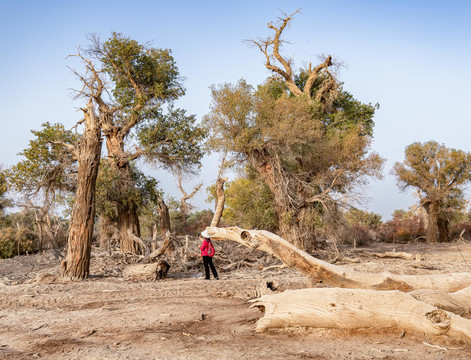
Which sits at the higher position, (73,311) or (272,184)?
(272,184)

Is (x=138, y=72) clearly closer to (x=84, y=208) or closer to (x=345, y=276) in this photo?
(x=84, y=208)

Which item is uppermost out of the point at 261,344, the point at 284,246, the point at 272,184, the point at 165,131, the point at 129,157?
the point at 165,131

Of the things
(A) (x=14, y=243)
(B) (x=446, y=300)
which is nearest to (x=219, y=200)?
(B) (x=446, y=300)

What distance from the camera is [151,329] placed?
646 cm

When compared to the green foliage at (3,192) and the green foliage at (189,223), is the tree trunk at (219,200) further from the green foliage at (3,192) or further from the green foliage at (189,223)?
the green foliage at (189,223)

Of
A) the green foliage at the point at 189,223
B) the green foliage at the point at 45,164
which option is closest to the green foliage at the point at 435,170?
the green foliage at the point at 189,223

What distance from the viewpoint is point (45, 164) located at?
16938 mm

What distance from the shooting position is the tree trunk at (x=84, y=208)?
1255cm

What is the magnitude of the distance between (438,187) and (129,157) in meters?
21.4

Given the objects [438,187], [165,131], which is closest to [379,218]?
[438,187]

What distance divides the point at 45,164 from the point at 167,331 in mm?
12960

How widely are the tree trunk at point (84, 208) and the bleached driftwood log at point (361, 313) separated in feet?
26.7

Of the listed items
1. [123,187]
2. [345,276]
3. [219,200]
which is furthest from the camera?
[123,187]

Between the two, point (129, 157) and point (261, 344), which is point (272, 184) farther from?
point (261, 344)
